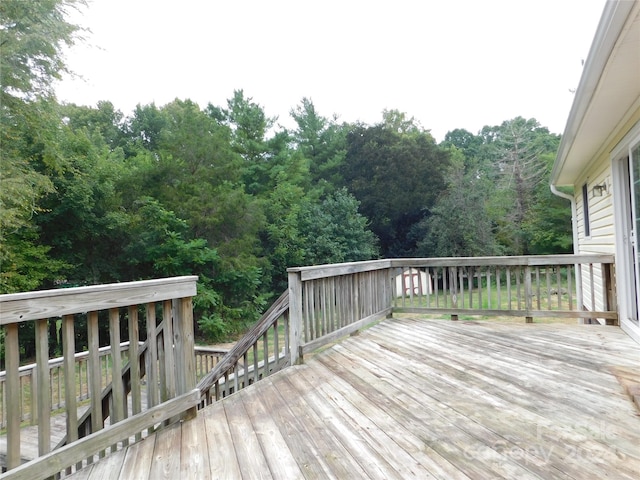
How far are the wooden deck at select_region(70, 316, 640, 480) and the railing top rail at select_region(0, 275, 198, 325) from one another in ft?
2.37

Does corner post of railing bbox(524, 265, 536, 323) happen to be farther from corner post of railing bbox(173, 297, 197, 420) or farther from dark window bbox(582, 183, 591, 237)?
corner post of railing bbox(173, 297, 197, 420)

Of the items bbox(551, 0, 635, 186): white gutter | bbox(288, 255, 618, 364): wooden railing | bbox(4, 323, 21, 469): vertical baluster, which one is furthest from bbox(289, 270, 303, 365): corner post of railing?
bbox(551, 0, 635, 186): white gutter

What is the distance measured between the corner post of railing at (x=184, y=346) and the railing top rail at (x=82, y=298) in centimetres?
8

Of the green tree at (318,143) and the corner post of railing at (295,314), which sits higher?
the green tree at (318,143)

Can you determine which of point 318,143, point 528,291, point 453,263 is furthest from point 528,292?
point 318,143

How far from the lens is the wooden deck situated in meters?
1.66

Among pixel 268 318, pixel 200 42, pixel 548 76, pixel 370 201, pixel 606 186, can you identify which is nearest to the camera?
pixel 268 318

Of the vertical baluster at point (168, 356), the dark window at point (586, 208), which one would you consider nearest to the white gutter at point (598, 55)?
the vertical baluster at point (168, 356)

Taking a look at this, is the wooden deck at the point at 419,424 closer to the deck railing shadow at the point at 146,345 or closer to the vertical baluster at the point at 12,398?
the deck railing shadow at the point at 146,345

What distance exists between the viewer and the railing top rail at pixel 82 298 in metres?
1.45

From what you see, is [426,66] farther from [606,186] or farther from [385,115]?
[606,186]

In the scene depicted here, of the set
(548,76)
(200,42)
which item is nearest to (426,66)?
(548,76)

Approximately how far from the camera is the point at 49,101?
8727 mm

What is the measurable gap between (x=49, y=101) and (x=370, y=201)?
41.3ft
